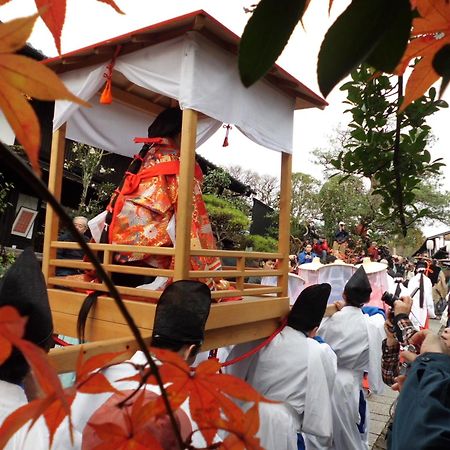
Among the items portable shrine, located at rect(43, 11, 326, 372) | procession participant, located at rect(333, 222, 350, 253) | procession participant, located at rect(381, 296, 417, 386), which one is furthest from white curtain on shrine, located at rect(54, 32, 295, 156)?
procession participant, located at rect(333, 222, 350, 253)

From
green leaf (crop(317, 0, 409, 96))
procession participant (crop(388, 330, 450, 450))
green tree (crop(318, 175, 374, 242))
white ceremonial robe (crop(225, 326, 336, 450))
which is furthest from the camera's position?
green tree (crop(318, 175, 374, 242))

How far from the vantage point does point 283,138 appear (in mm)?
3189

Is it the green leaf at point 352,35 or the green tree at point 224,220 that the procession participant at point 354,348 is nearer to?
the green leaf at point 352,35

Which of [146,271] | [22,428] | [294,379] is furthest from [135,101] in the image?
Answer: [22,428]

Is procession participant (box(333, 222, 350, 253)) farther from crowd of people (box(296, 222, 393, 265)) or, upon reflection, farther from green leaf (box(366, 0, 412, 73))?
green leaf (box(366, 0, 412, 73))

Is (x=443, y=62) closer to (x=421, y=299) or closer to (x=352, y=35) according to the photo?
(x=352, y=35)

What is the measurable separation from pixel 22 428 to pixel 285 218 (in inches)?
87.8

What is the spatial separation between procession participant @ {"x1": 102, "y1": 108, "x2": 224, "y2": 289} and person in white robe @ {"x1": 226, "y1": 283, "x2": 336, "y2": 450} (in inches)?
24.4

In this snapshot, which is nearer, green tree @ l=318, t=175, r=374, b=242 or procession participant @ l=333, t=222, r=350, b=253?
procession participant @ l=333, t=222, r=350, b=253

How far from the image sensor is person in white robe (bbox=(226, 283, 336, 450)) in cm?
298

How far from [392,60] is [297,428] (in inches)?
122

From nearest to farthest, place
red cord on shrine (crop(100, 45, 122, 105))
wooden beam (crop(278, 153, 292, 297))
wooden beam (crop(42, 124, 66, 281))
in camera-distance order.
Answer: red cord on shrine (crop(100, 45, 122, 105)) → wooden beam (crop(42, 124, 66, 281)) → wooden beam (crop(278, 153, 292, 297))

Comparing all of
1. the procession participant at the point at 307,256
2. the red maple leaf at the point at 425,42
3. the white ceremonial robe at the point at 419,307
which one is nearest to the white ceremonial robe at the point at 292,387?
the red maple leaf at the point at 425,42

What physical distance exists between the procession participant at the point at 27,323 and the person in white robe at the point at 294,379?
1899 mm
